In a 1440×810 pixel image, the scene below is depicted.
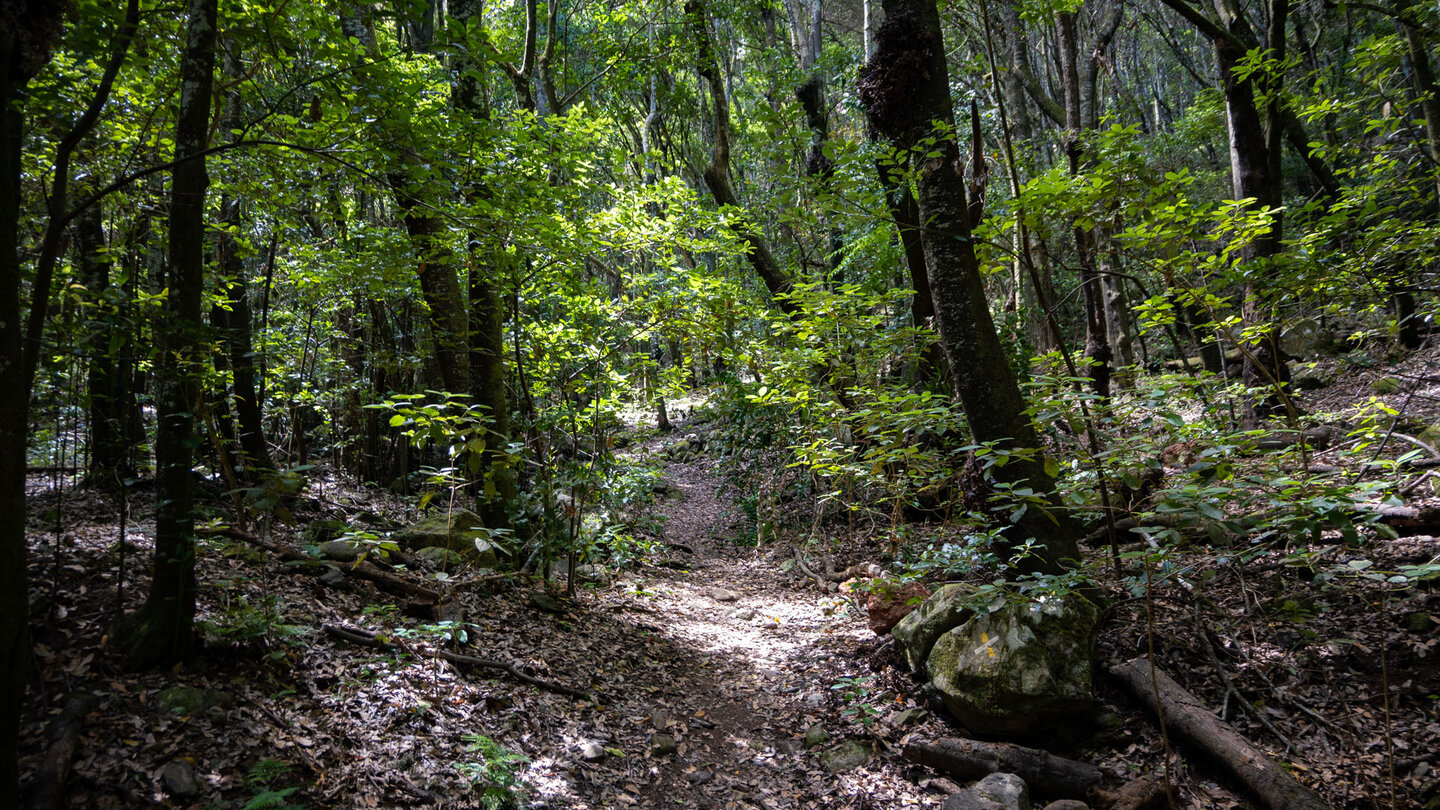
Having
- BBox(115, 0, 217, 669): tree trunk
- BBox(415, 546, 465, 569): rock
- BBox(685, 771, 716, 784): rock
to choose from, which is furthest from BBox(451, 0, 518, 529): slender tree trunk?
BBox(685, 771, 716, 784): rock

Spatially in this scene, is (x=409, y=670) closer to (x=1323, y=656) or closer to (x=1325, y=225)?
(x=1323, y=656)

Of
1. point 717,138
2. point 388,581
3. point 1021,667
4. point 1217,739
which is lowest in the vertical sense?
point 1217,739

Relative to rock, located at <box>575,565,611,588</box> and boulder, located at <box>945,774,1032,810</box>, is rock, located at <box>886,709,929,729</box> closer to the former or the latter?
boulder, located at <box>945,774,1032,810</box>

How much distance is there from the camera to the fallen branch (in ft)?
12.6

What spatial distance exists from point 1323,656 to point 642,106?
2158 cm

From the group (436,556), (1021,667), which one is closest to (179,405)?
(436,556)

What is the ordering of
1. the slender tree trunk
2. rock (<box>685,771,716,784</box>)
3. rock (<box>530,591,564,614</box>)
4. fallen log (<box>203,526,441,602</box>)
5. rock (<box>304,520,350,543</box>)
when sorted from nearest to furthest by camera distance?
1. rock (<box>685,771,716,784</box>)
2. fallen log (<box>203,526,441,602</box>)
3. rock (<box>304,520,350,543</box>)
4. rock (<box>530,591,564,614</box>)
5. the slender tree trunk

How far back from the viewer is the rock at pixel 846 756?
3.89 metres

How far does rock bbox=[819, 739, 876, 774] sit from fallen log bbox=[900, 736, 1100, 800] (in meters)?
0.24

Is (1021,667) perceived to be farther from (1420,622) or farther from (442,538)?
(442,538)

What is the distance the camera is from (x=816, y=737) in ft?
13.7

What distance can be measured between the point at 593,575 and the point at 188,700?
169 inches

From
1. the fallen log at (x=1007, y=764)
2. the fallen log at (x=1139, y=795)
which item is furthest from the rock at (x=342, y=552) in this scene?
the fallen log at (x=1139, y=795)

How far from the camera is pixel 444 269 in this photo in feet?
21.6
